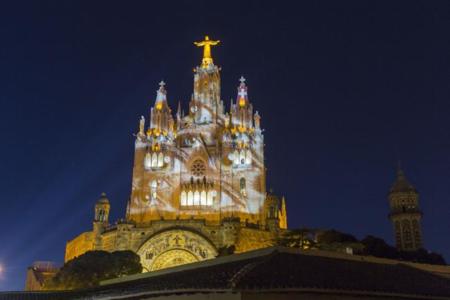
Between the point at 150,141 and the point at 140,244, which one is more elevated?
the point at 150,141

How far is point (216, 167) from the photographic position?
6303 cm

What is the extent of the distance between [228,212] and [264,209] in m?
4.18

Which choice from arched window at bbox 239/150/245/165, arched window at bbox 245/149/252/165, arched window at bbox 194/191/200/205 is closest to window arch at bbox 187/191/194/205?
arched window at bbox 194/191/200/205

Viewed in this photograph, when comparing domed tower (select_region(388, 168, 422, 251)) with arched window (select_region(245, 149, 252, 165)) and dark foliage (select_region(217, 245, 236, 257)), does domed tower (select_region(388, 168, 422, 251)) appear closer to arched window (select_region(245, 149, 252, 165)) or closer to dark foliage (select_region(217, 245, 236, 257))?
arched window (select_region(245, 149, 252, 165))

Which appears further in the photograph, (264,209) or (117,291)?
(264,209)

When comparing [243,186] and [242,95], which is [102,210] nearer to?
[243,186]

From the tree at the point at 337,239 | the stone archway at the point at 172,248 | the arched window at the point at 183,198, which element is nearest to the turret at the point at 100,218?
the stone archway at the point at 172,248

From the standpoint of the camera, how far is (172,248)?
168ft

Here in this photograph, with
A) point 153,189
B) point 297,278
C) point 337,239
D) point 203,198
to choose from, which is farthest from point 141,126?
point 297,278

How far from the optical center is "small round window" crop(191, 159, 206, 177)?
63.4m

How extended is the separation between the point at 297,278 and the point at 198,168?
46616mm

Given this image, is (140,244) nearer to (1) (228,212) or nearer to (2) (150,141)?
(1) (228,212)

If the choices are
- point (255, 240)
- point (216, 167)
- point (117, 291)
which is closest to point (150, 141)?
point (216, 167)

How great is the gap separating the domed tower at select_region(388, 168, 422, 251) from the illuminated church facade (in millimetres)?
11881
